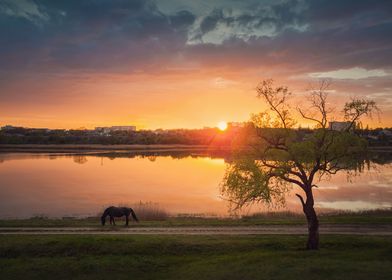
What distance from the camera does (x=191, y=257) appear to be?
82.7 feet

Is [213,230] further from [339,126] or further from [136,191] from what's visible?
[136,191]

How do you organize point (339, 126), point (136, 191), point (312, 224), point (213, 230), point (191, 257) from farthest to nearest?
point (136, 191) → point (213, 230) → point (339, 126) → point (191, 257) → point (312, 224)

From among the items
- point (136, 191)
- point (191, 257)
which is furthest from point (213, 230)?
point (136, 191)

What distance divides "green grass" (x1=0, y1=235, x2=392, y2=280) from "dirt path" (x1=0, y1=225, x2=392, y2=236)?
2.19 metres

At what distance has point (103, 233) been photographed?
30672 mm

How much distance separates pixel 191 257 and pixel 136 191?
1433 inches

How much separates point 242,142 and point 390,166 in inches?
3021

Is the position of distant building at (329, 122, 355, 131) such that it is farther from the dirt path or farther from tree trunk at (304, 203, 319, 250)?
the dirt path

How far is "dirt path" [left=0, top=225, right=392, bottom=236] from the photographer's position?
101ft

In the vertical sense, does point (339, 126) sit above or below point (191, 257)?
above

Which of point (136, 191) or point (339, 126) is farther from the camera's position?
point (136, 191)

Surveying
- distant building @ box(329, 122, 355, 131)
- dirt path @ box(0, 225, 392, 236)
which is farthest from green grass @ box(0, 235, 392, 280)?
distant building @ box(329, 122, 355, 131)

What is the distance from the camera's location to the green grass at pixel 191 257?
67.7 feet

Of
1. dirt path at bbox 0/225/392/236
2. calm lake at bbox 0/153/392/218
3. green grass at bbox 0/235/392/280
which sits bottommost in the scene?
green grass at bbox 0/235/392/280
